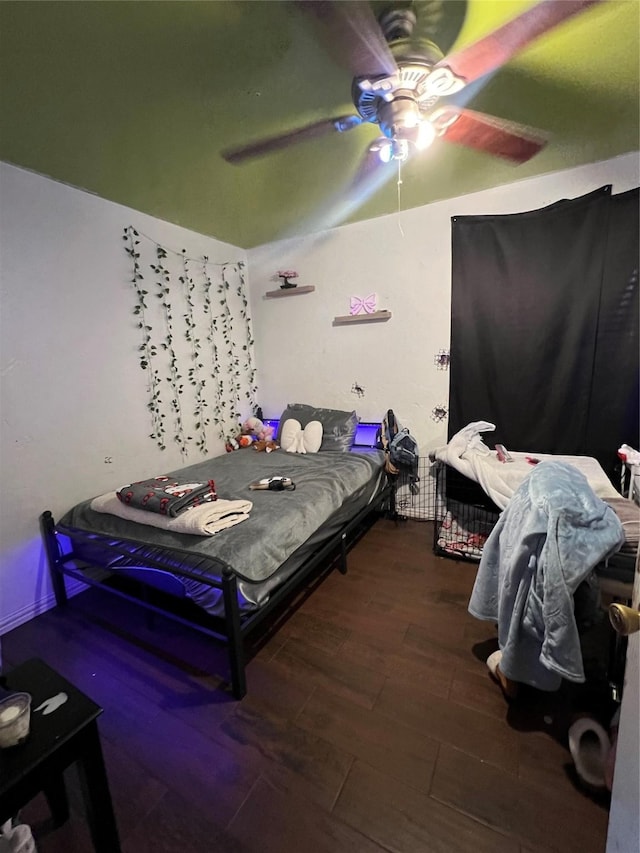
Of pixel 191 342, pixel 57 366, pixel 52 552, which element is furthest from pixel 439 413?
pixel 52 552

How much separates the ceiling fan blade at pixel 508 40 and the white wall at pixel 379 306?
129cm

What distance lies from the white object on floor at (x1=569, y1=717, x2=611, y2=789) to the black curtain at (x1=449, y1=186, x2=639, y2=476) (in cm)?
163

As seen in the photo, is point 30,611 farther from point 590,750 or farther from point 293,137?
point 293,137

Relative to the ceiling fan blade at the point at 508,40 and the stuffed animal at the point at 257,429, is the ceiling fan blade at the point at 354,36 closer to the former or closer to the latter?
the ceiling fan blade at the point at 508,40

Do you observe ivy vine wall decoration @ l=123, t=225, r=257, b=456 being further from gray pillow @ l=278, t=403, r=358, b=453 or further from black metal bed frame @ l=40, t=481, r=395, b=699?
black metal bed frame @ l=40, t=481, r=395, b=699

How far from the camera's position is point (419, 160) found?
80.3 inches

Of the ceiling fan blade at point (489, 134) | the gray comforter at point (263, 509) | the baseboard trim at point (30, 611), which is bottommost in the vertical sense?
the baseboard trim at point (30, 611)

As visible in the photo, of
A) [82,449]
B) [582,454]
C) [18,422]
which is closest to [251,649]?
[82,449]

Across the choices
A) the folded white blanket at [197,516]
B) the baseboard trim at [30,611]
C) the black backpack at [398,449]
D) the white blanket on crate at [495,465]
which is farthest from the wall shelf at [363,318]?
the baseboard trim at [30,611]

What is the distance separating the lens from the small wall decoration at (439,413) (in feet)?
9.27

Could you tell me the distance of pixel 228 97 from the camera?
4.87 ft

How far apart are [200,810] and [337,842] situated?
1.42 ft

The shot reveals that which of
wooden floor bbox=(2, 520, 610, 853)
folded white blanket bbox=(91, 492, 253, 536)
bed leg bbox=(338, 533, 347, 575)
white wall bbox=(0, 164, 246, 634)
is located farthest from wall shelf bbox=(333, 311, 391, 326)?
wooden floor bbox=(2, 520, 610, 853)

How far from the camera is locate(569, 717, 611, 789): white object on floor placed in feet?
3.55
